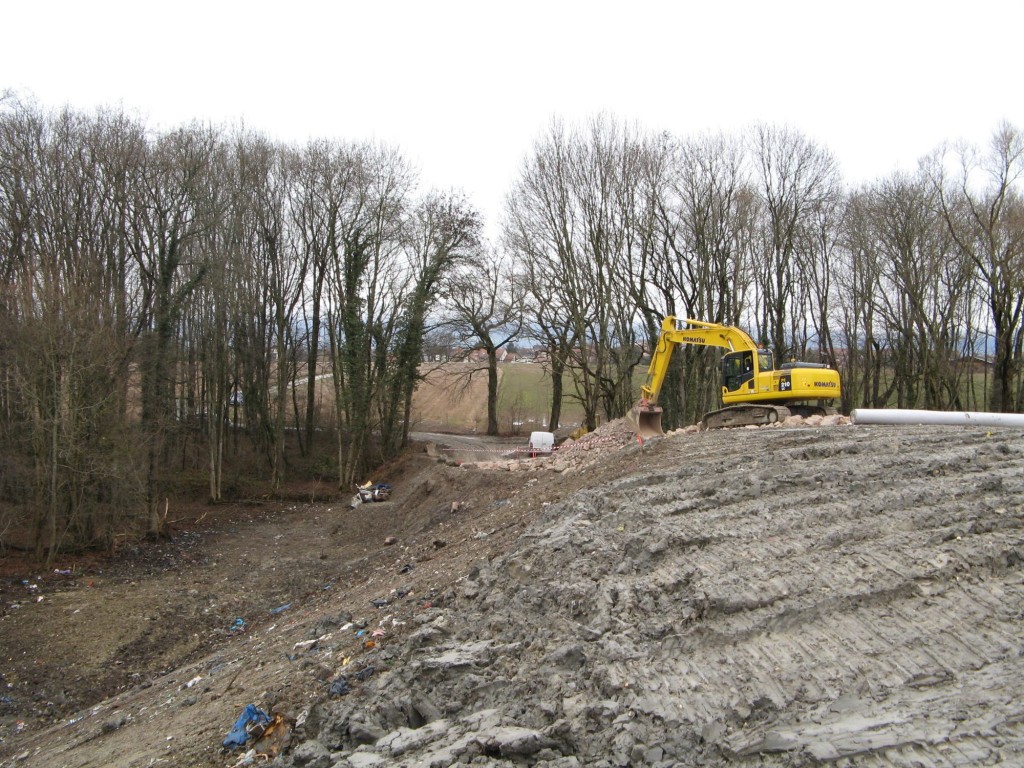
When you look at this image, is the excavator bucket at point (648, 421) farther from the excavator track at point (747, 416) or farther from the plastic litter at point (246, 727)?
the plastic litter at point (246, 727)

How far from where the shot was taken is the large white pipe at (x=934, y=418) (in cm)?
1292

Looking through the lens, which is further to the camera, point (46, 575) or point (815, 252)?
point (815, 252)

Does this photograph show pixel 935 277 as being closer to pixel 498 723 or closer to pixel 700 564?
pixel 700 564

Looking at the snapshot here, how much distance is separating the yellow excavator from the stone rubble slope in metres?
7.50

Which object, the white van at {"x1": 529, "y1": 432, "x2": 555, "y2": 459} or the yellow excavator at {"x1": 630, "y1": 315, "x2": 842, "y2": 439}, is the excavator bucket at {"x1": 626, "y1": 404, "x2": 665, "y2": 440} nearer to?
the yellow excavator at {"x1": 630, "y1": 315, "x2": 842, "y2": 439}

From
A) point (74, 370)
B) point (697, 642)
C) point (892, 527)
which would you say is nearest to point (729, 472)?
point (892, 527)

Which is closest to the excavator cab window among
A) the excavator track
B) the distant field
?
the excavator track

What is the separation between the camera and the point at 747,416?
14992 millimetres

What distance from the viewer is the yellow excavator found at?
14.5 meters

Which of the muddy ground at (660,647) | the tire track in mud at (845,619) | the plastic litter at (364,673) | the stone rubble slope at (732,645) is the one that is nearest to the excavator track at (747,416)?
the muddy ground at (660,647)

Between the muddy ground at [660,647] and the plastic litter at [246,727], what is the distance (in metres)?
0.09

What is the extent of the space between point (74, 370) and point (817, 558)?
46.0ft

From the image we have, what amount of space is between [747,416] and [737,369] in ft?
3.74

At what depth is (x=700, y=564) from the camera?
5.75 m
